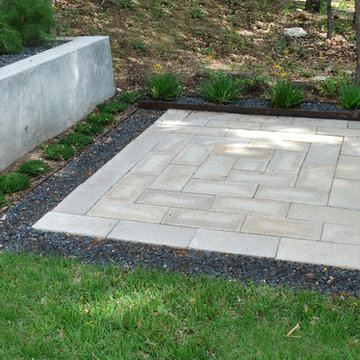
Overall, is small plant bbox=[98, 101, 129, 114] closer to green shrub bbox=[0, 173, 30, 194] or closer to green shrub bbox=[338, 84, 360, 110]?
green shrub bbox=[0, 173, 30, 194]

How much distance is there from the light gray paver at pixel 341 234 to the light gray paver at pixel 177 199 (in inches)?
34.0

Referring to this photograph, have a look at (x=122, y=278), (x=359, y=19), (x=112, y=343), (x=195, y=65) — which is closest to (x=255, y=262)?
(x=122, y=278)

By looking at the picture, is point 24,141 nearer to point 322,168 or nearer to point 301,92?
point 322,168

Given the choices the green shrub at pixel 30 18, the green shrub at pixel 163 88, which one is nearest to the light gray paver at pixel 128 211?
the green shrub at pixel 163 88

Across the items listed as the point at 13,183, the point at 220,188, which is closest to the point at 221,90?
the point at 220,188

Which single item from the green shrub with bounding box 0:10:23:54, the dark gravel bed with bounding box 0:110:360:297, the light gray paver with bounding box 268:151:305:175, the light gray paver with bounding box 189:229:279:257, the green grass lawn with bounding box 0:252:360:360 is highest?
the green shrub with bounding box 0:10:23:54

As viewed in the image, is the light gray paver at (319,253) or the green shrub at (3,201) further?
the green shrub at (3,201)

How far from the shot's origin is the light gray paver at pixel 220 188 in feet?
13.7

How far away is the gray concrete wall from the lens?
14.9 feet

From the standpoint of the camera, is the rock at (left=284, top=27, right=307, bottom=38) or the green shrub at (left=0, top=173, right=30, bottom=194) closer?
the green shrub at (left=0, top=173, right=30, bottom=194)

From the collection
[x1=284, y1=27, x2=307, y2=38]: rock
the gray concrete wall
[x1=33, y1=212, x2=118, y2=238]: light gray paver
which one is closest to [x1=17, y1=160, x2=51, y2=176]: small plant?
the gray concrete wall

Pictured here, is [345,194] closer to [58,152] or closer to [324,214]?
[324,214]

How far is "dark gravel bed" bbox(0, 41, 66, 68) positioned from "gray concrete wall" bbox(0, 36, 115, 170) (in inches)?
6.9

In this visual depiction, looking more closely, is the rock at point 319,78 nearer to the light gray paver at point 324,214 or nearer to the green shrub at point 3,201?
the light gray paver at point 324,214
